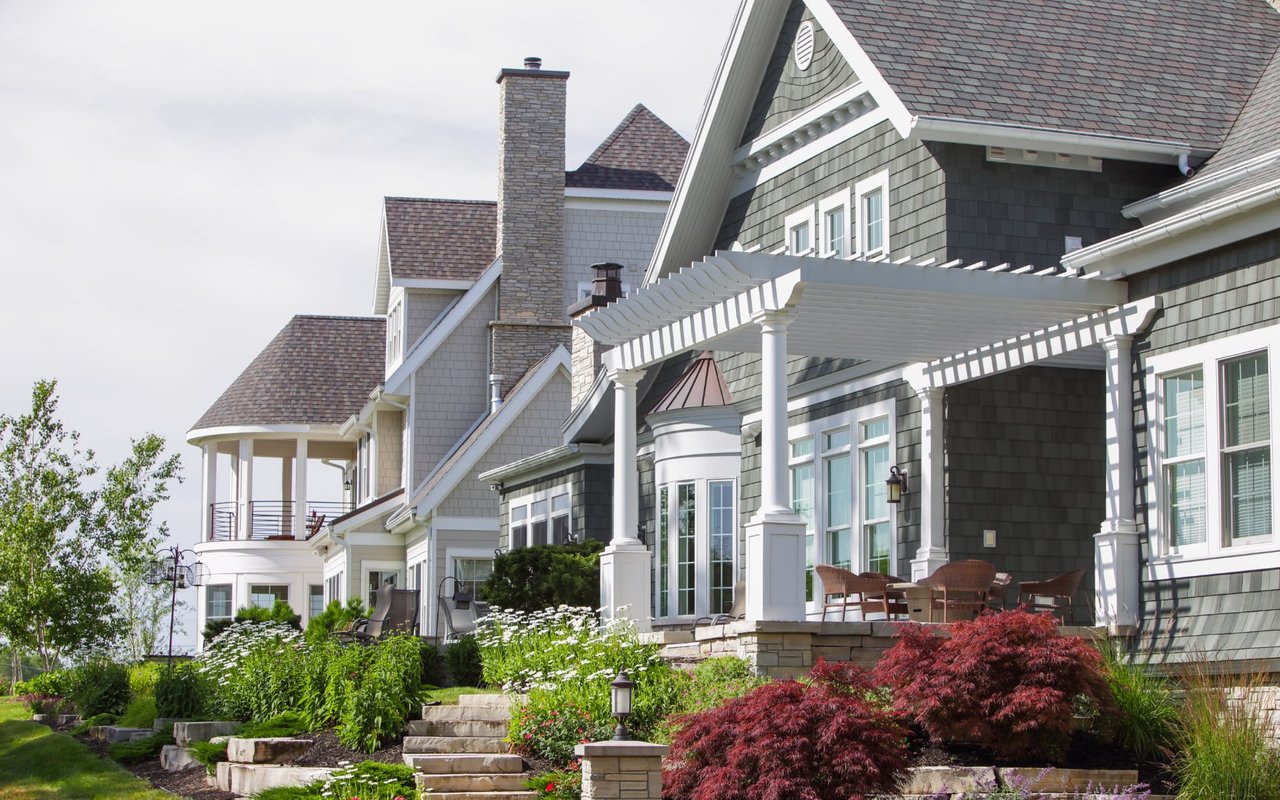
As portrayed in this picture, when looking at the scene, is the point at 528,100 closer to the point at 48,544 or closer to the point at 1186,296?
the point at 48,544

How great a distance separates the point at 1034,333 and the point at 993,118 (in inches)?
88.8

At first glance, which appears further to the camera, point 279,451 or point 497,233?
point 279,451

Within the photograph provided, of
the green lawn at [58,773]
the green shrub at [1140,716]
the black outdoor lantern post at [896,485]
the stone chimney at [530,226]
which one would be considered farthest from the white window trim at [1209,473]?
the stone chimney at [530,226]

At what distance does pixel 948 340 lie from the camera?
15914 millimetres

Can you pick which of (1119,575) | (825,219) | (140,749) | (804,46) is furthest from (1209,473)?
(140,749)

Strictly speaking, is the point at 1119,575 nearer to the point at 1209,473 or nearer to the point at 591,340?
the point at 1209,473

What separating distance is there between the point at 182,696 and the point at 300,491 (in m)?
18.8

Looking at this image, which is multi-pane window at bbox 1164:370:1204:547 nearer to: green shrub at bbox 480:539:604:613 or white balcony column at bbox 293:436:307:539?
green shrub at bbox 480:539:604:613

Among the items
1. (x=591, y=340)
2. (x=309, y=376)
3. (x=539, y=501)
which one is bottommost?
(x=539, y=501)

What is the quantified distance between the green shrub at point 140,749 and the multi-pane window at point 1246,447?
414 inches

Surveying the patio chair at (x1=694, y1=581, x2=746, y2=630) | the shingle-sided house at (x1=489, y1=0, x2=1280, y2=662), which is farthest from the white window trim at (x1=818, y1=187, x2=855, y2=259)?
the patio chair at (x1=694, y1=581, x2=746, y2=630)

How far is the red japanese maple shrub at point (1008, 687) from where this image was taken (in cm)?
1142

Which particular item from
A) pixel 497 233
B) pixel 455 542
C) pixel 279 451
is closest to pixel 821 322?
pixel 455 542

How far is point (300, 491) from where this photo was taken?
121 ft
